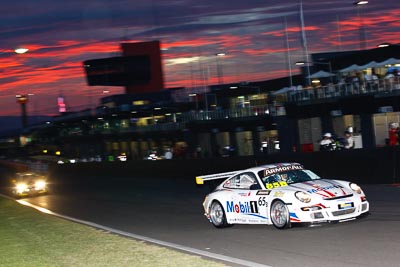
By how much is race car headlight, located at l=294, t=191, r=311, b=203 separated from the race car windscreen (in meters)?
1.00

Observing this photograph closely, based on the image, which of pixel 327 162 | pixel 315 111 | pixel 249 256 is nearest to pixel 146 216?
pixel 327 162

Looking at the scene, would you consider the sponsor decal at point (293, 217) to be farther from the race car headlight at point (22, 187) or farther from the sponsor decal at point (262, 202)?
the race car headlight at point (22, 187)

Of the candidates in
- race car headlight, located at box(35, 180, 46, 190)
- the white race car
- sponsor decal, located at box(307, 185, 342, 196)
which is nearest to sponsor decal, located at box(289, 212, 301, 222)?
the white race car

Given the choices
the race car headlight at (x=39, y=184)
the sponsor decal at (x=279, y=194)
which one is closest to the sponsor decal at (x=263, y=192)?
the sponsor decal at (x=279, y=194)

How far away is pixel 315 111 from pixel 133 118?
209 feet

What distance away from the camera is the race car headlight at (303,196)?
12.0 m

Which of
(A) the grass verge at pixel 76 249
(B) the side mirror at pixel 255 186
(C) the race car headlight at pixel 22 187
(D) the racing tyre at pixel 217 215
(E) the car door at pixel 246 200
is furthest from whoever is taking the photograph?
(C) the race car headlight at pixel 22 187

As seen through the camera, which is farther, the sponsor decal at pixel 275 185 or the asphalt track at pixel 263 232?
the sponsor decal at pixel 275 185

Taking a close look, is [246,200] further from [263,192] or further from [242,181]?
[242,181]

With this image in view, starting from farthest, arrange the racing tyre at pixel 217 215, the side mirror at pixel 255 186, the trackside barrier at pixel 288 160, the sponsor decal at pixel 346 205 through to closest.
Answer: the trackside barrier at pixel 288 160
the racing tyre at pixel 217 215
the side mirror at pixel 255 186
the sponsor decal at pixel 346 205

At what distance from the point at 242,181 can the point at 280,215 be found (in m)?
1.62

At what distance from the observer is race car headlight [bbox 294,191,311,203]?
12.0 metres

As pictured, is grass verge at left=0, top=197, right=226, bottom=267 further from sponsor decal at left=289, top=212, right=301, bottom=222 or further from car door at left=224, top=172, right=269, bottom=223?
sponsor decal at left=289, top=212, right=301, bottom=222

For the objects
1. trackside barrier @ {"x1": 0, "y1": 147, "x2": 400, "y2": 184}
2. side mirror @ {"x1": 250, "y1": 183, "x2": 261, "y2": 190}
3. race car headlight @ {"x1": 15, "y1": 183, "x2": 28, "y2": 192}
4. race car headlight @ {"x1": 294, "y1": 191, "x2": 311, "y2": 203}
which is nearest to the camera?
race car headlight @ {"x1": 294, "y1": 191, "x2": 311, "y2": 203}
